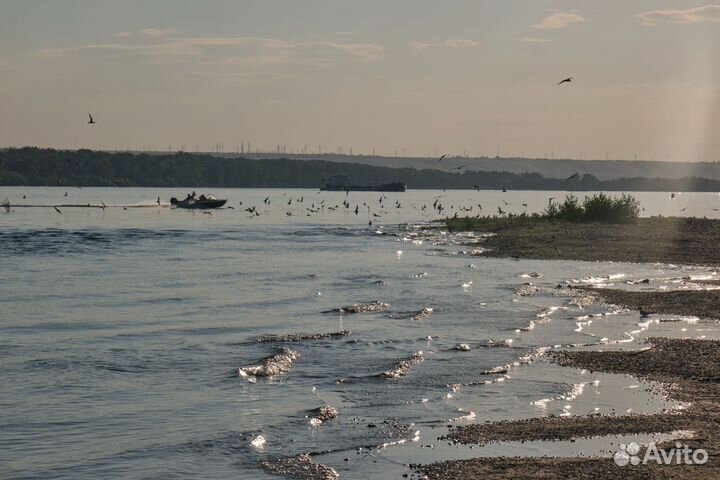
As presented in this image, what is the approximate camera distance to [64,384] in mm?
20766

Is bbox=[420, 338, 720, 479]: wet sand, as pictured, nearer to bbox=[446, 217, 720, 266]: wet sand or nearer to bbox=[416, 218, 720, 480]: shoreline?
bbox=[416, 218, 720, 480]: shoreline

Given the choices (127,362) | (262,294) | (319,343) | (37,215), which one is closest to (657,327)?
(319,343)

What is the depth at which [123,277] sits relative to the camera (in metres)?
45.9

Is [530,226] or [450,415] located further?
[530,226]

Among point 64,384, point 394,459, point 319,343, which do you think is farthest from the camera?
point 319,343

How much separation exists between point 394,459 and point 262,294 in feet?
82.6

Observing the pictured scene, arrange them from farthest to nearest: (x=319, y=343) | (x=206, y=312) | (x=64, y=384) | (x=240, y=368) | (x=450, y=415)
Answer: (x=206, y=312) < (x=319, y=343) < (x=240, y=368) < (x=64, y=384) < (x=450, y=415)

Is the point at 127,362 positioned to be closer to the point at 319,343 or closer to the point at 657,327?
the point at 319,343

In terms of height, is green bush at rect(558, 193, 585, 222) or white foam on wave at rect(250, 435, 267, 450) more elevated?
green bush at rect(558, 193, 585, 222)
